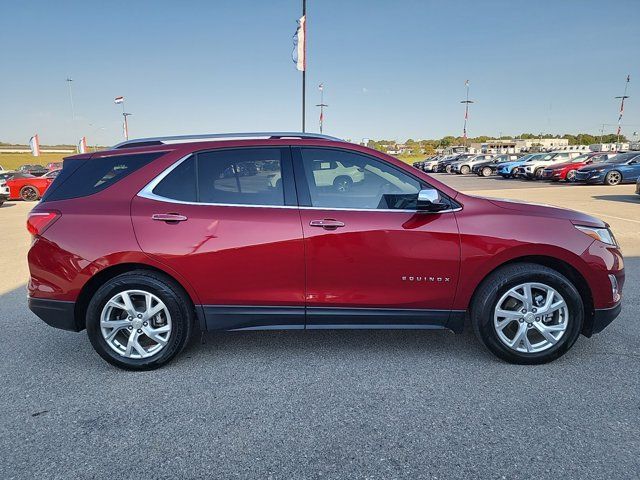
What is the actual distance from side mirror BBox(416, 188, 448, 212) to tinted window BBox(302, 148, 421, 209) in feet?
0.33

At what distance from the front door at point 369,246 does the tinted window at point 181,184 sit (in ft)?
2.64

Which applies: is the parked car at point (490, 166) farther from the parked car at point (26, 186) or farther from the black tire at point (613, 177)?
the parked car at point (26, 186)

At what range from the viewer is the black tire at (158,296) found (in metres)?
3.10

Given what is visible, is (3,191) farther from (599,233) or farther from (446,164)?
(446,164)

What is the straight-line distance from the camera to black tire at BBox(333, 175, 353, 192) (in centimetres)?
320

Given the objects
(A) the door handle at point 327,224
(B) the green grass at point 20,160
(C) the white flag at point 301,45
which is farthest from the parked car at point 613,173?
(B) the green grass at point 20,160

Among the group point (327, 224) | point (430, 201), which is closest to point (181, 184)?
point (327, 224)

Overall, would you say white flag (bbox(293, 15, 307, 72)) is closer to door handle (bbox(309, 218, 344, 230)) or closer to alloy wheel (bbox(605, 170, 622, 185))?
alloy wheel (bbox(605, 170, 622, 185))

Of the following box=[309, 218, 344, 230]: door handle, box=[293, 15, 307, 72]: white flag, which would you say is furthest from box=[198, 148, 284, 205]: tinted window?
box=[293, 15, 307, 72]: white flag

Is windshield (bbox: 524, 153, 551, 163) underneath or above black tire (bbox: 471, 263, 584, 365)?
above

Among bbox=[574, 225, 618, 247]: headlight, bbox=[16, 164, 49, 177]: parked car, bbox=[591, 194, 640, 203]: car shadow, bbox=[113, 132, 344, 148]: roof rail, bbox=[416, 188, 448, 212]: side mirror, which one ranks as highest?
bbox=[113, 132, 344, 148]: roof rail

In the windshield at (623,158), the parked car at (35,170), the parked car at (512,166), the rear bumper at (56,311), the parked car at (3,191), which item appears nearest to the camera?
the rear bumper at (56,311)

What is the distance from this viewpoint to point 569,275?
3252 millimetres

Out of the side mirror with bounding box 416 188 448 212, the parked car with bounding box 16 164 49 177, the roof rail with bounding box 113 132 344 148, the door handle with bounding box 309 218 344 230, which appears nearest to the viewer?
the side mirror with bounding box 416 188 448 212
